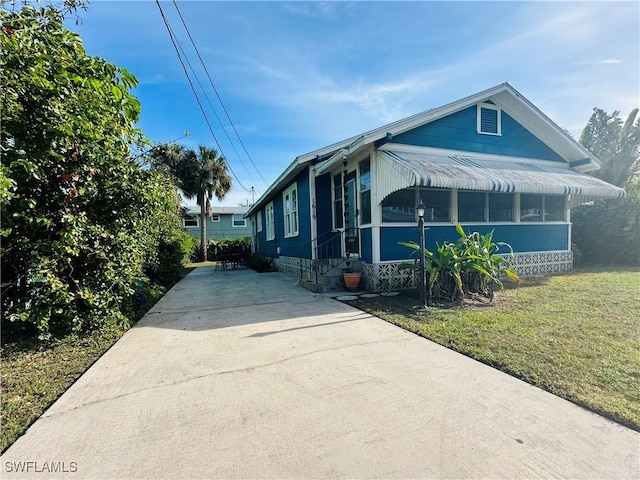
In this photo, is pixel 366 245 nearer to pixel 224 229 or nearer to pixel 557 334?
pixel 557 334

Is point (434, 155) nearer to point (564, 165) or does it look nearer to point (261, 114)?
point (564, 165)

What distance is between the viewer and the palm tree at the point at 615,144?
1779 cm

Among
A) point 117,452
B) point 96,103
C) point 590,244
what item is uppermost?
point 96,103

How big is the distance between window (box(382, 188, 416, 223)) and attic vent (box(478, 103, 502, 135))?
11.1 ft

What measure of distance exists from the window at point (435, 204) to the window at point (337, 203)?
2.41 metres

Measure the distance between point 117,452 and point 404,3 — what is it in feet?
27.8

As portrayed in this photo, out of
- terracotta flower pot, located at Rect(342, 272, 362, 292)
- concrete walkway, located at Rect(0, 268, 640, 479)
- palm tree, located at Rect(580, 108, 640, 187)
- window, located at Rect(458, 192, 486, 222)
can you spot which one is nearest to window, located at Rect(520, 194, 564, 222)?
window, located at Rect(458, 192, 486, 222)

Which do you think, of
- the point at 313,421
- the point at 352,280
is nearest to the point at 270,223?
the point at 352,280

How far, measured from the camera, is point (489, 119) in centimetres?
905

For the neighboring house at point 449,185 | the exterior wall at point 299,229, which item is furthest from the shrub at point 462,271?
the exterior wall at point 299,229

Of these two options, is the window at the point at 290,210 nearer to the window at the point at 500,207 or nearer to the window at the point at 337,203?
the window at the point at 337,203

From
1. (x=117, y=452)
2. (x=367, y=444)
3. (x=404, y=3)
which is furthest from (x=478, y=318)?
(x=404, y=3)

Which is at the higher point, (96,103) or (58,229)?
(96,103)

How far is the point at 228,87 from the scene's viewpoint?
11.1 metres
